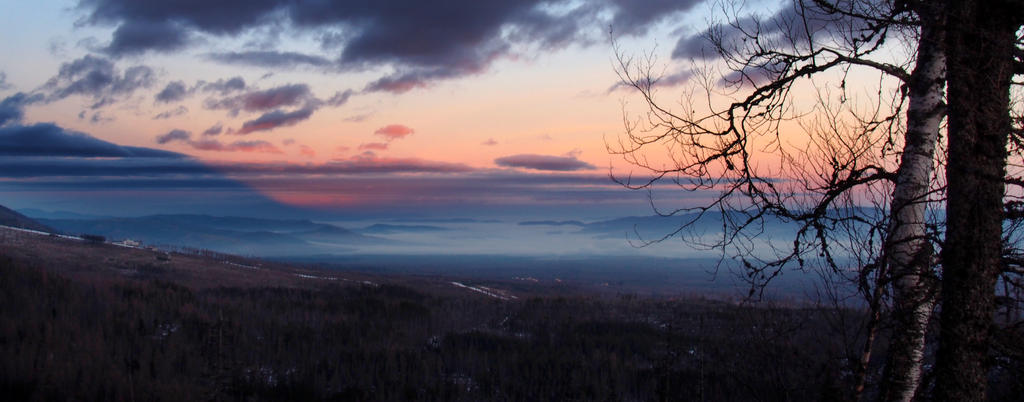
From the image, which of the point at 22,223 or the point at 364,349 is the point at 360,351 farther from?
the point at 22,223

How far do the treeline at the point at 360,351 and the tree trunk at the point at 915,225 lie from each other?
558mm

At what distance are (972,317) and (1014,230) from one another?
150cm

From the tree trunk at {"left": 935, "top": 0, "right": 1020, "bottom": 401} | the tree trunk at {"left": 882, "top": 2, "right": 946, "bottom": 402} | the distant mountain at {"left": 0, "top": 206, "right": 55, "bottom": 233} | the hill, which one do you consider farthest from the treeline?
the distant mountain at {"left": 0, "top": 206, "right": 55, "bottom": 233}

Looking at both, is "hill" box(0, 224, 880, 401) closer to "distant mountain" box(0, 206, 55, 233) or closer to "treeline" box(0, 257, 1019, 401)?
"treeline" box(0, 257, 1019, 401)

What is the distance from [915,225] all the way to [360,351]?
1190 cm

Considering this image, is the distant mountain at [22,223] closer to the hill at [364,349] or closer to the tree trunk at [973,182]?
the hill at [364,349]

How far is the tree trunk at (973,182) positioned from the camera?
4711 millimetres

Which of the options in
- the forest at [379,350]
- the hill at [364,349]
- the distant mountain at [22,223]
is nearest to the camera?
the forest at [379,350]

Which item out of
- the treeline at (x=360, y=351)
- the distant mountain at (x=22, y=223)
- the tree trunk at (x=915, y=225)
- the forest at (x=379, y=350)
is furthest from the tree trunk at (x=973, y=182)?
the distant mountain at (x=22, y=223)

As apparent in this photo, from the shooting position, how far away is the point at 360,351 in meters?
13.6

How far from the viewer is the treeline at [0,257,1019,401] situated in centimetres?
848

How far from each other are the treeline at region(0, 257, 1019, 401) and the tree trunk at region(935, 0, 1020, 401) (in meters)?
0.95

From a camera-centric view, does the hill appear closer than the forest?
No

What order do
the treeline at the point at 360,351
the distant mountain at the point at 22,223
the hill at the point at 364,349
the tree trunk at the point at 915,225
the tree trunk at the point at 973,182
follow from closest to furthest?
1. the tree trunk at the point at 973,182
2. the tree trunk at the point at 915,225
3. the treeline at the point at 360,351
4. the hill at the point at 364,349
5. the distant mountain at the point at 22,223
